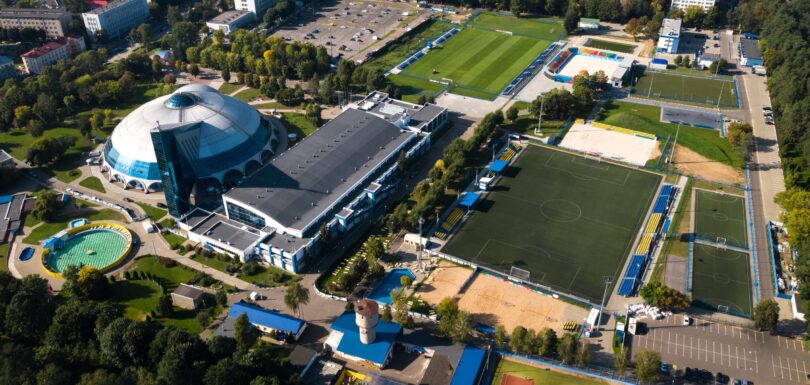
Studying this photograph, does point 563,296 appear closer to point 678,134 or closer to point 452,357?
point 452,357

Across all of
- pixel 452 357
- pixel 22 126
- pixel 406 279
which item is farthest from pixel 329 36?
pixel 452 357

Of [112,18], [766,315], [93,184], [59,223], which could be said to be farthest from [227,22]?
[766,315]

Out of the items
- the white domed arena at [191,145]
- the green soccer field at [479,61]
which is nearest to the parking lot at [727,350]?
the white domed arena at [191,145]

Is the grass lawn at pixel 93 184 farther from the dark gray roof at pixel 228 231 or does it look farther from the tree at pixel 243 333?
the tree at pixel 243 333

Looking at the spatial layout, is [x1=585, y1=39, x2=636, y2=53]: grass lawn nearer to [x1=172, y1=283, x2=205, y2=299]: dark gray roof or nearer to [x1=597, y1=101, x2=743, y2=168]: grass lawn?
[x1=597, y1=101, x2=743, y2=168]: grass lawn

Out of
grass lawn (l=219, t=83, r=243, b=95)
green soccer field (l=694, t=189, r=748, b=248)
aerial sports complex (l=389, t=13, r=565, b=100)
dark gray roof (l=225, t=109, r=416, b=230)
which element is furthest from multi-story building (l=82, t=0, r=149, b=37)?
green soccer field (l=694, t=189, r=748, b=248)

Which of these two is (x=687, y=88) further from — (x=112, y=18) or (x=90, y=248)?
(x=112, y=18)
